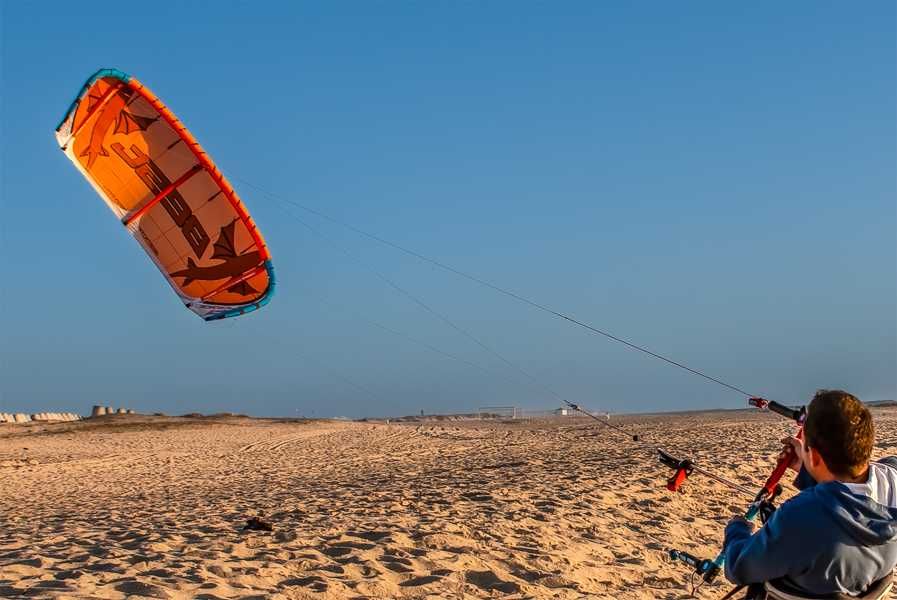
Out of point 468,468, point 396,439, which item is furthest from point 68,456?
point 468,468

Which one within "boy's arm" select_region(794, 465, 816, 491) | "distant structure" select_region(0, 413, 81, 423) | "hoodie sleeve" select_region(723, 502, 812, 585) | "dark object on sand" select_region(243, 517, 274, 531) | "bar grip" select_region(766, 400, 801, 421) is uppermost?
"bar grip" select_region(766, 400, 801, 421)

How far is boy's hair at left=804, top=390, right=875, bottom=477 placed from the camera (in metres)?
2.90

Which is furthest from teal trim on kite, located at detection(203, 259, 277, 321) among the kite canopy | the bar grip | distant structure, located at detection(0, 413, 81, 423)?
distant structure, located at detection(0, 413, 81, 423)

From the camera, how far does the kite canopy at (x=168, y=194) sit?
14664mm

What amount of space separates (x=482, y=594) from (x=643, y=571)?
149 cm

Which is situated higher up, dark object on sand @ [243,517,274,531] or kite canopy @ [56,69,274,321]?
kite canopy @ [56,69,274,321]

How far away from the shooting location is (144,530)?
27.6ft

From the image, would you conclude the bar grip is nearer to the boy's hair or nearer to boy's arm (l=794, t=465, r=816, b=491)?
boy's arm (l=794, t=465, r=816, b=491)

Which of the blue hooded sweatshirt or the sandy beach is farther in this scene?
the sandy beach

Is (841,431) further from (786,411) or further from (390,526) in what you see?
(390,526)

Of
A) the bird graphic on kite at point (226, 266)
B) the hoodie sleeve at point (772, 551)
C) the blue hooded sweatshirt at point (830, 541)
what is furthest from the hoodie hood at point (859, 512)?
the bird graphic on kite at point (226, 266)

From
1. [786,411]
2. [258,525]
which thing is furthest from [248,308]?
[786,411]

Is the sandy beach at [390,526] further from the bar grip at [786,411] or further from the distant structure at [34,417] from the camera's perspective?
the distant structure at [34,417]

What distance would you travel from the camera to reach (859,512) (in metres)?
2.88
